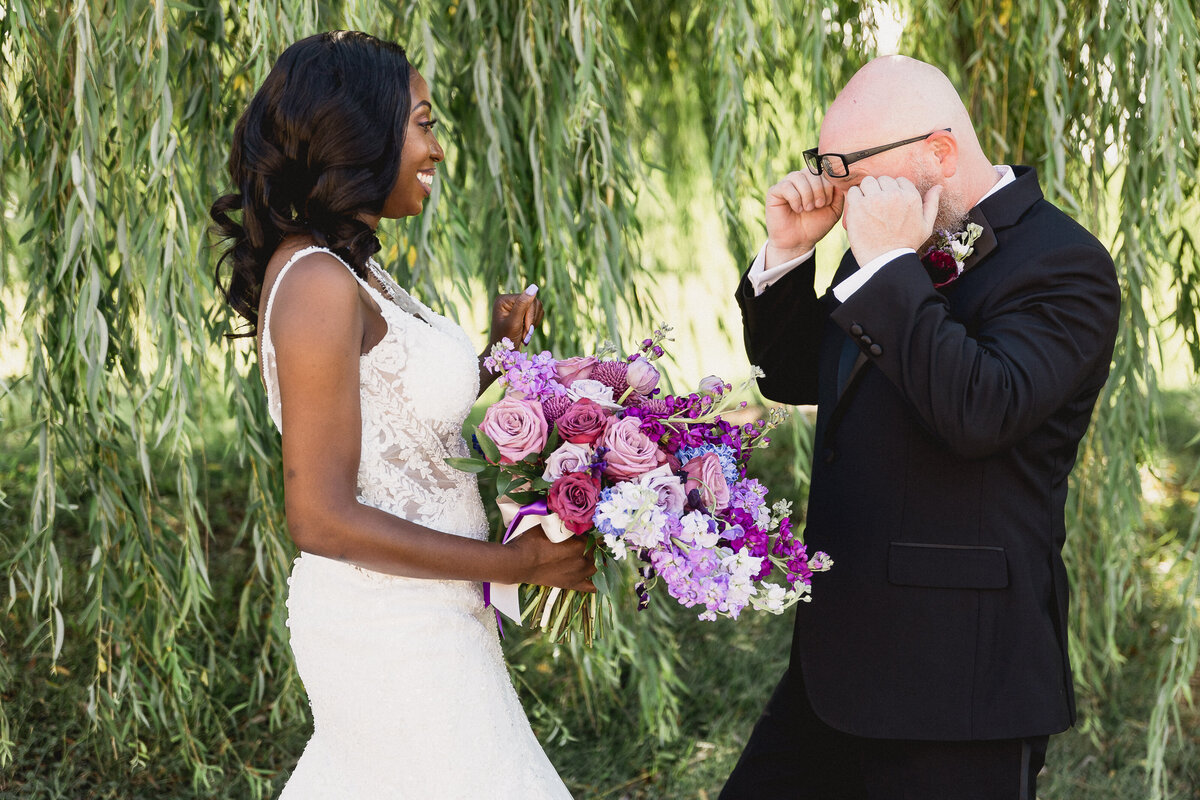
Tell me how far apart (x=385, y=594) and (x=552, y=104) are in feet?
5.12

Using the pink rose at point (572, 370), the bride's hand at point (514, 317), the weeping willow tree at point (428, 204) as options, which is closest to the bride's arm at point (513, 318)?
the bride's hand at point (514, 317)

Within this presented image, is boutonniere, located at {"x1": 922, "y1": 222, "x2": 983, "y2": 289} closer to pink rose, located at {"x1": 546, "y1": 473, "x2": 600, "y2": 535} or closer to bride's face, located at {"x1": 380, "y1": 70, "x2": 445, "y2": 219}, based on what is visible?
pink rose, located at {"x1": 546, "y1": 473, "x2": 600, "y2": 535}

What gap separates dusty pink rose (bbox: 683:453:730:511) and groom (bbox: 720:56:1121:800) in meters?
0.27

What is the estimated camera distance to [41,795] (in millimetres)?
3268

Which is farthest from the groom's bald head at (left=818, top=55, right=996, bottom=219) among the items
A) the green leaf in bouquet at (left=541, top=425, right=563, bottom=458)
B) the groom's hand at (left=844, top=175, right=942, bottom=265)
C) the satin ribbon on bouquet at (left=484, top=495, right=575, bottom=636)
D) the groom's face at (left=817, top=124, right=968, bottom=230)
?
the satin ribbon on bouquet at (left=484, top=495, right=575, bottom=636)

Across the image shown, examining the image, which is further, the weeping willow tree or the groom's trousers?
the weeping willow tree

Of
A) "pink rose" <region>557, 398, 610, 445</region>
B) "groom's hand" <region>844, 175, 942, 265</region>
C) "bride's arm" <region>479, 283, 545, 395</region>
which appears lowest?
"pink rose" <region>557, 398, 610, 445</region>

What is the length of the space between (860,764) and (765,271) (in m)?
0.93

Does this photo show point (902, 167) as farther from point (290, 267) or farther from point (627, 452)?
point (290, 267)

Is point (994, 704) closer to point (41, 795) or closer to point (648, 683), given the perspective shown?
point (648, 683)

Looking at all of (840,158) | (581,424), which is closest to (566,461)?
(581,424)

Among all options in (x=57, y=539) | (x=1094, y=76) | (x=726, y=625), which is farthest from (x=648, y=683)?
(x=57, y=539)

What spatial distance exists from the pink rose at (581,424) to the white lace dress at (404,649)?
23 cm

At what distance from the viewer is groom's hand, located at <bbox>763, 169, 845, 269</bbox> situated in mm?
2127
